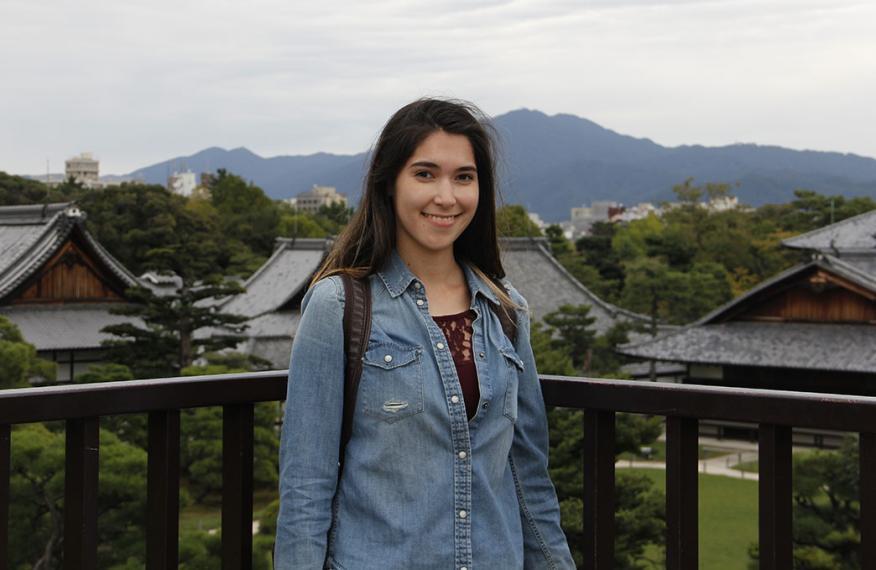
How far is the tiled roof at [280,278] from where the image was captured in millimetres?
21656

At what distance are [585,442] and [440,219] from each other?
523 millimetres

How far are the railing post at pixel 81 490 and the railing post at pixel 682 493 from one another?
3.27ft

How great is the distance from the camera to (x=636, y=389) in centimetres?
179

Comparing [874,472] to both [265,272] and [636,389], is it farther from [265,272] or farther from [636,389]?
[265,272]

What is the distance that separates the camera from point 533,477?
1807 millimetres

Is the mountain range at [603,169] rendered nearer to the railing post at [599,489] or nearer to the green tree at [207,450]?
the green tree at [207,450]

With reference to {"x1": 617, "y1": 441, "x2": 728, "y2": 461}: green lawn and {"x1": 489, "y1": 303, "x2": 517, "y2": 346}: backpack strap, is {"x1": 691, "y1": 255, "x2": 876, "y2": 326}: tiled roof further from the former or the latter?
{"x1": 489, "y1": 303, "x2": 517, "y2": 346}: backpack strap

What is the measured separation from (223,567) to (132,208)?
81.9 feet

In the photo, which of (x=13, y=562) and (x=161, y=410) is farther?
(x=13, y=562)

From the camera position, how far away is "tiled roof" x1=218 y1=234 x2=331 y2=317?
21.7 meters

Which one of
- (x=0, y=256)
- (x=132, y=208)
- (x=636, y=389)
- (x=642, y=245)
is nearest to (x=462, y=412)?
(x=636, y=389)

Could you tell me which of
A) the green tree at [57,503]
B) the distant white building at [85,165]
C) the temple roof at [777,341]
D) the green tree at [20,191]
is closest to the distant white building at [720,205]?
the temple roof at [777,341]

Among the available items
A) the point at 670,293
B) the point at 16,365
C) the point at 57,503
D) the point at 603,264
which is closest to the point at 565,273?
the point at 670,293

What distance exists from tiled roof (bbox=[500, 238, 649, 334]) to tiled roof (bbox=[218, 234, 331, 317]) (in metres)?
4.48
